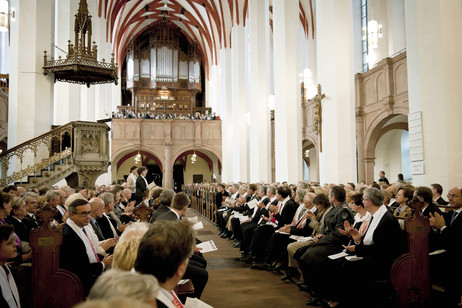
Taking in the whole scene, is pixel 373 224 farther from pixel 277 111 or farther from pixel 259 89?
pixel 259 89

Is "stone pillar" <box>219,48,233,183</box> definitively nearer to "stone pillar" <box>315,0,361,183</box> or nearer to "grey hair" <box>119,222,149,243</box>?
"stone pillar" <box>315,0,361,183</box>

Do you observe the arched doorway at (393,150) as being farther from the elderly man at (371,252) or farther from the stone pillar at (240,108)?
the elderly man at (371,252)

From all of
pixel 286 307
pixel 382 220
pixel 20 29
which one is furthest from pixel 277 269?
pixel 20 29

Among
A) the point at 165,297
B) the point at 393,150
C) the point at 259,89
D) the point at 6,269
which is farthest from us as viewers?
the point at 259,89

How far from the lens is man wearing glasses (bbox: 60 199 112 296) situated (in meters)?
3.54

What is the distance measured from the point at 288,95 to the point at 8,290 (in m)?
10.7

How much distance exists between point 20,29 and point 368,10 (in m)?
12.1

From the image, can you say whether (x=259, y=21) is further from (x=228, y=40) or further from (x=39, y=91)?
(x=39, y=91)

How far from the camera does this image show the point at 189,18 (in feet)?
103

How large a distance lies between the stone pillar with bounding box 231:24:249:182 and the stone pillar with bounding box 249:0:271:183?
3067 mm

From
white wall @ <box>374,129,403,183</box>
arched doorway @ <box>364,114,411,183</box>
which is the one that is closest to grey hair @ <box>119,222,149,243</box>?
arched doorway @ <box>364,114,411,183</box>

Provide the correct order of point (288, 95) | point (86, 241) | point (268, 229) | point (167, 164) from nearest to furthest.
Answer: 1. point (86, 241)
2. point (268, 229)
3. point (288, 95)
4. point (167, 164)

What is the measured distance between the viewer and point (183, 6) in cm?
3042

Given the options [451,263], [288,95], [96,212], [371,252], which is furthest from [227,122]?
[451,263]
